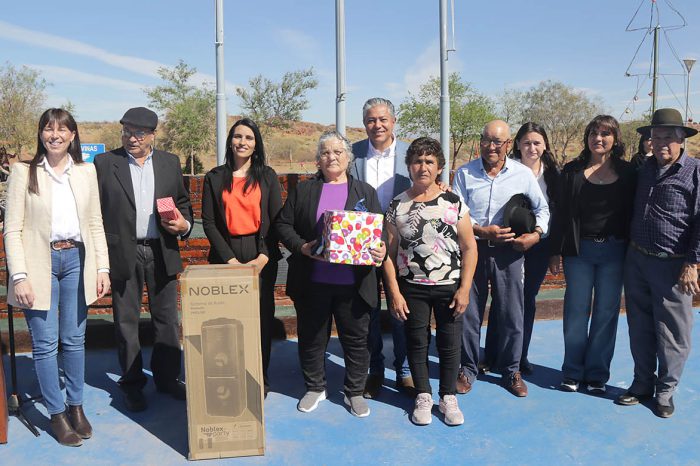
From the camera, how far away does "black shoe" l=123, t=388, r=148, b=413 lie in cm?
374

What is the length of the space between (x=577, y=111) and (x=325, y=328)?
4512cm

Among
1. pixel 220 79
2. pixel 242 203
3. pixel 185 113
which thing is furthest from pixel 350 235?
pixel 185 113

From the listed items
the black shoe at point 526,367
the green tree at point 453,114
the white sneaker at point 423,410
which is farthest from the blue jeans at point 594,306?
the green tree at point 453,114

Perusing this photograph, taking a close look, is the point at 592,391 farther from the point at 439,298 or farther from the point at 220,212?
the point at 220,212

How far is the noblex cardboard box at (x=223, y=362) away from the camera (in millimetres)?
3088

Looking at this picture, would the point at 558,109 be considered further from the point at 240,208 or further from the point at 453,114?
the point at 240,208

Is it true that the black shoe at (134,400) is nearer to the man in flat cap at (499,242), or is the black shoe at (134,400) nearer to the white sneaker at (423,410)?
the white sneaker at (423,410)

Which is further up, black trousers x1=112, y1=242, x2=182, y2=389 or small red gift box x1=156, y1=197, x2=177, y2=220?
small red gift box x1=156, y1=197, x2=177, y2=220

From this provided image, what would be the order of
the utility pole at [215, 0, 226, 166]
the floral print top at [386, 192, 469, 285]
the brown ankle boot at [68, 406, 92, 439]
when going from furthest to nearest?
1. the utility pole at [215, 0, 226, 166]
2. the floral print top at [386, 192, 469, 285]
3. the brown ankle boot at [68, 406, 92, 439]

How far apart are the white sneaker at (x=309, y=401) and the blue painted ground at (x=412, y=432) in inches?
1.6

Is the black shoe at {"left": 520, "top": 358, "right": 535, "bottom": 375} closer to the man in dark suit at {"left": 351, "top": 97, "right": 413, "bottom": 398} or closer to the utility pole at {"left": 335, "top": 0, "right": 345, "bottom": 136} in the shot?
the man in dark suit at {"left": 351, "top": 97, "right": 413, "bottom": 398}

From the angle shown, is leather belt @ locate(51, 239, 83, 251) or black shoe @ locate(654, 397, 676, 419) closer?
leather belt @ locate(51, 239, 83, 251)

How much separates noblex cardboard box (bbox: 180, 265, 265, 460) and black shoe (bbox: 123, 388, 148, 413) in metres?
0.76

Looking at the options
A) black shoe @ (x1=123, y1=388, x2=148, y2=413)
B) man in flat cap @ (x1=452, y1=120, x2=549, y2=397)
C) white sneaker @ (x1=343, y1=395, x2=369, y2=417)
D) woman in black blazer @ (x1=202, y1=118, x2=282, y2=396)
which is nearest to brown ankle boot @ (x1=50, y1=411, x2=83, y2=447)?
black shoe @ (x1=123, y1=388, x2=148, y2=413)
